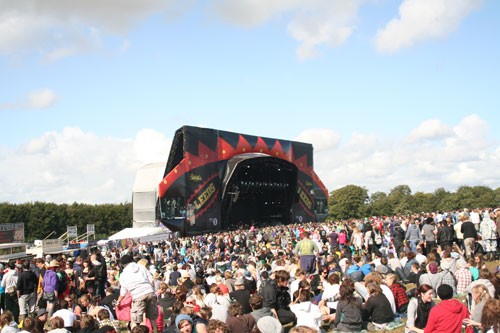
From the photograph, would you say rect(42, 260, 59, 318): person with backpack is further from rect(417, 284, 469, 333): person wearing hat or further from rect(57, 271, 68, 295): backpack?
→ rect(417, 284, 469, 333): person wearing hat

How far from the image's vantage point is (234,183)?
38188 millimetres

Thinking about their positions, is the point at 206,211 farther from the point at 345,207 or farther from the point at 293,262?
the point at 345,207

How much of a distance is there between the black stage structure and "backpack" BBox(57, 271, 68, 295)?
74.9 ft

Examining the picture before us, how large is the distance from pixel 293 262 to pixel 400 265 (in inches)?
95.3

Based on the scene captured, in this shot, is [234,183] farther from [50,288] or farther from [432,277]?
[432,277]

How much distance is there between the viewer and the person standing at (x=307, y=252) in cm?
1146

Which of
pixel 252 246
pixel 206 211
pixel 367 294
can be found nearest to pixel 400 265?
pixel 367 294

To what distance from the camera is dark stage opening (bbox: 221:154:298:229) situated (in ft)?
124

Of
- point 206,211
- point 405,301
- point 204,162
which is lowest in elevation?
point 405,301

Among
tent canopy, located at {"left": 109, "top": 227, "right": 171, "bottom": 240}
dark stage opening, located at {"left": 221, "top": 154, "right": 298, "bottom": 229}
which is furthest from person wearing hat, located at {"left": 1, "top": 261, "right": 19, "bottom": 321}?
dark stage opening, located at {"left": 221, "top": 154, "right": 298, "bottom": 229}

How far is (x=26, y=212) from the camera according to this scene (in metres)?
55.1

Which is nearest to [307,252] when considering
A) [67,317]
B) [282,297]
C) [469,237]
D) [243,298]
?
[282,297]

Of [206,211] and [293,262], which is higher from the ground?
[206,211]

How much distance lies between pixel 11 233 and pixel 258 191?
66.5 ft
